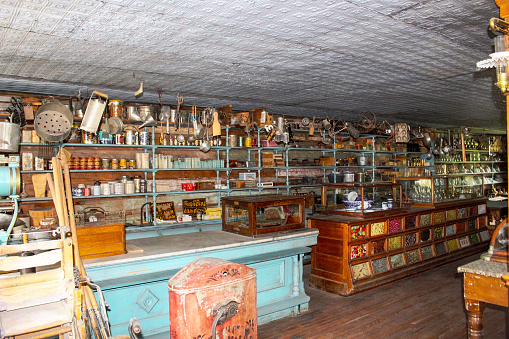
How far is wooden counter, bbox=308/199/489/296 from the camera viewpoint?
561 centimetres

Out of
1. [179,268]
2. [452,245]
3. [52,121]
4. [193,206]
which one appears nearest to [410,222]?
[452,245]

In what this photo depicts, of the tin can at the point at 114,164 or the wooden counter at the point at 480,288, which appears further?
the tin can at the point at 114,164

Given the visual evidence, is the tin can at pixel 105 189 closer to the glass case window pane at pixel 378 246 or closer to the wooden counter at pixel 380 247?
the wooden counter at pixel 380 247

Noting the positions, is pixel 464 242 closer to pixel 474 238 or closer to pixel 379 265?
pixel 474 238

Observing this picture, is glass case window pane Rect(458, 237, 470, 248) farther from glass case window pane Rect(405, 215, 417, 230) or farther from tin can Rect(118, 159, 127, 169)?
tin can Rect(118, 159, 127, 169)

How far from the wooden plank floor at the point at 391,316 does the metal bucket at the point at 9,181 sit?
A: 2.89m

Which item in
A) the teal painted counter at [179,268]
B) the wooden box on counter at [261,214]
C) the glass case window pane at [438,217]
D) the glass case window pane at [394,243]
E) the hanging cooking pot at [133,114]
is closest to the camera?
Result: the teal painted counter at [179,268]

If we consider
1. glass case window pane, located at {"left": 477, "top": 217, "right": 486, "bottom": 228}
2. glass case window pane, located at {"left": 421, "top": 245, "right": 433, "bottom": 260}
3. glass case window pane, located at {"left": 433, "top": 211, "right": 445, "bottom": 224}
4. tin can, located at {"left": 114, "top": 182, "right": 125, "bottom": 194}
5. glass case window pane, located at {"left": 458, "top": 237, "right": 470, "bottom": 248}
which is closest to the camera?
tin can, located at {"left": 114, "top": 182, "right": 125, "bottom": 194}

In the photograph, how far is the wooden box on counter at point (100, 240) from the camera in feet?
11.8

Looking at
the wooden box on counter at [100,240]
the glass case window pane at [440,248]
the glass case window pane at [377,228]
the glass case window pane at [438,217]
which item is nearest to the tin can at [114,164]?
the wooden box on counter at [100,240]

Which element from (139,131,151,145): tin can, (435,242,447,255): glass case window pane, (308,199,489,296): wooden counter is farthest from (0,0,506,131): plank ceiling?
(435,242,447,255): glass case window pane

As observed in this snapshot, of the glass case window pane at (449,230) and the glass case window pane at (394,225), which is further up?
the glass case window pane at (394,225)

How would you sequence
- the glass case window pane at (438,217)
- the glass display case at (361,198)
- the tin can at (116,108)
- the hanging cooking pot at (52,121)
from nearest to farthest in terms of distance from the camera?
the hanging cooking pot at (52,121)
the tin can at (116,108)
the glass display case at (361,198)
the glass case window pane at (438,217)

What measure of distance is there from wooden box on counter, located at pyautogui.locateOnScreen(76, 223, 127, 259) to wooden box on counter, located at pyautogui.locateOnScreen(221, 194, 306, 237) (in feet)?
4.80
